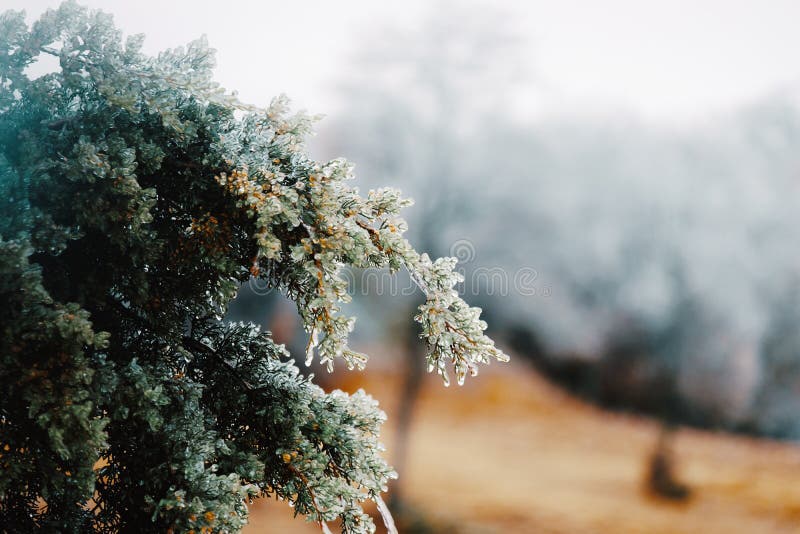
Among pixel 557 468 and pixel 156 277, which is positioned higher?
pixel 557 468

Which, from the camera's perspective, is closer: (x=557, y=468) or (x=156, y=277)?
(x=156, y=277)

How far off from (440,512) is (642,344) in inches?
219

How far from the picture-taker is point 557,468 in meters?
12.7

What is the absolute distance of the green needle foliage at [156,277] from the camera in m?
2.33

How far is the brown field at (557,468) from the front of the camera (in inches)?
472

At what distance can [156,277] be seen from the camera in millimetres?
2805

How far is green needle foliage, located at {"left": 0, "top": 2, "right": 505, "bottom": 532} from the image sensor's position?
2.33 m

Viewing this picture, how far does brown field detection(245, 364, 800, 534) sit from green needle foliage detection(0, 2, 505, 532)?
32.3 feet

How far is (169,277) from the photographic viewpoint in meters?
2.82

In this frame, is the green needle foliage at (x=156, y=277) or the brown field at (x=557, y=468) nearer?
the green needle foliage at (x=156, y=277)

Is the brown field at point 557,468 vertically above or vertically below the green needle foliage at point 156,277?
above

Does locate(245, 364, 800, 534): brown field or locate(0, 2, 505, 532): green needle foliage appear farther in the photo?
locate(245, 364, 800, 534): brown field

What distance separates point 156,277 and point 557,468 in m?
11.6

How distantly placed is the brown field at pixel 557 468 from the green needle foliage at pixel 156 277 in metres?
9.84
